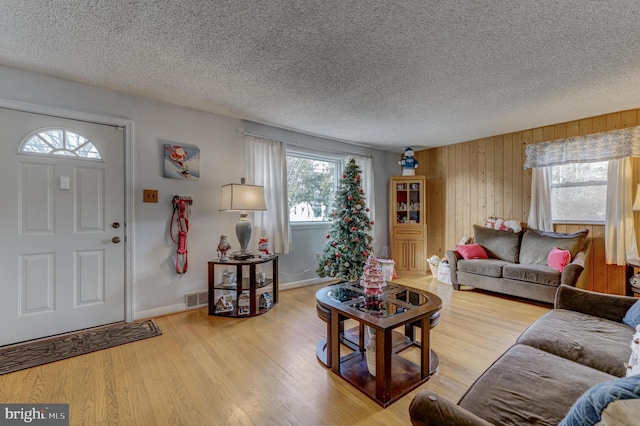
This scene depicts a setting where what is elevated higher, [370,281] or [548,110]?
[548,110]

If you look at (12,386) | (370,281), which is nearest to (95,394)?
(12,386)

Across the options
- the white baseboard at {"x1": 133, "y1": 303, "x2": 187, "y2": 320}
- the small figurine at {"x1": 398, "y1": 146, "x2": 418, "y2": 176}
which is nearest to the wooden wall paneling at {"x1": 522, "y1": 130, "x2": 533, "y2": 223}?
the small figurine at {"x1": 398, "y1": 146, "x2": 418, "y2": 176}

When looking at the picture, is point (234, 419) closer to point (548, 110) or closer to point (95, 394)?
point (95, 394)

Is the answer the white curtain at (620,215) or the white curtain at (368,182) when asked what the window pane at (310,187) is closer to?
the white curtain at (368,182)

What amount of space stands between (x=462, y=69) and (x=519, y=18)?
618 millimetres

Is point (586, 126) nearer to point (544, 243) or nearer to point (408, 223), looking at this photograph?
point (544, 243)

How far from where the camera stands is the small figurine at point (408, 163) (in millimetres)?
5215

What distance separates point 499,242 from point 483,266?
0.62 meters

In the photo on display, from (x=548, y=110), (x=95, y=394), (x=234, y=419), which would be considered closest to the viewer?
(x=234, y=419)

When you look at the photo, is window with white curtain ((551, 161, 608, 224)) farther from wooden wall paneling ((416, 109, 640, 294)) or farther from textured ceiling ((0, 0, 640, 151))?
textured ceiling ((0, 0, 640, 151))

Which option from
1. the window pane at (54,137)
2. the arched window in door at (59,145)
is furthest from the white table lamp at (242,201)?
the window pane at (54,137)

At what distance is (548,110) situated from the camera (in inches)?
132

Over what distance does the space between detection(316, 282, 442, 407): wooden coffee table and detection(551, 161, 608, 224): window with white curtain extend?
314 centimetres

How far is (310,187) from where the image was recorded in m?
4.54
